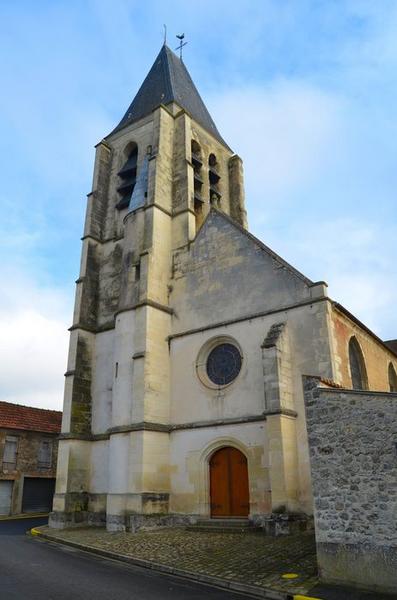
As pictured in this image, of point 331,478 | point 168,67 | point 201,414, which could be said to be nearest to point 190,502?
point 201,414

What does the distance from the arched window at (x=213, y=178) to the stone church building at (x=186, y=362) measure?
1.20 metres

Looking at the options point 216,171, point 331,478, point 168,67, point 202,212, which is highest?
point 168,67

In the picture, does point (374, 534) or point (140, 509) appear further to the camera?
point (140, 509)

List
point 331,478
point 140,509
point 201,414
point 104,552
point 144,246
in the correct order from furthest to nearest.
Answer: point 144,246 → point 201,414 → point 140,509 → point 104,552 → point 331,478

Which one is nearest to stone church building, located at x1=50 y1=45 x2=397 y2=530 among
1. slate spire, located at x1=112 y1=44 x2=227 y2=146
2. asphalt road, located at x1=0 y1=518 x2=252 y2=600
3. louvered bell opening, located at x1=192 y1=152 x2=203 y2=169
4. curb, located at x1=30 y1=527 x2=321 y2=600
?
louvered bell opening, located at x1=192 y1=152 x2=203 y2=169

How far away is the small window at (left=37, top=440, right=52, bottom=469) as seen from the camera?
77.1 ft

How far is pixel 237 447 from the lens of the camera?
14.0 m

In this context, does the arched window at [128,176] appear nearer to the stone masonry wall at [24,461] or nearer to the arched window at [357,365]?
the arched window at [357,365]

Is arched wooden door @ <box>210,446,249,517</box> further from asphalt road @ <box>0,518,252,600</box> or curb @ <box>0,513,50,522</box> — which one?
curb @ <box>0,513,50,522</box>

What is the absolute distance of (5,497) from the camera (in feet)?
70.9

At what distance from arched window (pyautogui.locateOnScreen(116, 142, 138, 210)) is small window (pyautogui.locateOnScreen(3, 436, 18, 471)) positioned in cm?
1175

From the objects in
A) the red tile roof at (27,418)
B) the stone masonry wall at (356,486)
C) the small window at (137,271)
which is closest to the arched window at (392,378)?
the small window at (137,271)

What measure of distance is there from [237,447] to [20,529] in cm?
800

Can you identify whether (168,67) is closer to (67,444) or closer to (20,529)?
(67,444)
